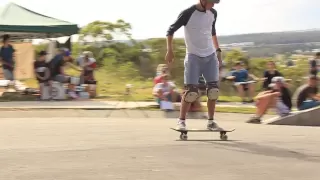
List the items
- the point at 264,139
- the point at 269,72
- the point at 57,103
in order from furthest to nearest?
1. the point at 269,72
2. the point at 57,103
3. the point at 264,139

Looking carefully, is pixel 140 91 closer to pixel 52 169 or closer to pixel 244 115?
pixel 244 115

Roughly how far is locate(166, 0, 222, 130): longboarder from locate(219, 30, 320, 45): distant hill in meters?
12.6

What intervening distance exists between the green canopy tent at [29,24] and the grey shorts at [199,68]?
10086 mm

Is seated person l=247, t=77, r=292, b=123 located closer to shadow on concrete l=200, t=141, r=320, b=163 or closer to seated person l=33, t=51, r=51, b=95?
shadow on concrete l=200, t=141, r=320, b=163

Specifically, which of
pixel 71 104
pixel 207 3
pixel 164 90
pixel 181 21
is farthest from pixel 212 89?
pixel 71 104

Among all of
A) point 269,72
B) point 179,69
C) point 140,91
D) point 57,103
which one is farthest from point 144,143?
point 179,69

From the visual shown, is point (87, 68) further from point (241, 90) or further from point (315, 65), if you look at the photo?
point (315, 65)

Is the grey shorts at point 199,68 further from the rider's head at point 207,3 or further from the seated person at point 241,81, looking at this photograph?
the seated person at point 241,81

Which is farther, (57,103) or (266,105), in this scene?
(57,103)

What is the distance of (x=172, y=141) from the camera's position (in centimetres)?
757

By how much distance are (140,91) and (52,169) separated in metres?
12.2

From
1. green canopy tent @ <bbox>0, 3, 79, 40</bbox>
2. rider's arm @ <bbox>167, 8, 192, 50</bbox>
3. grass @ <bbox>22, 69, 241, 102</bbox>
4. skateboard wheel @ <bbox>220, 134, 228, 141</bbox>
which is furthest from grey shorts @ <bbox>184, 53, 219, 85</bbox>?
green canopy tent @ <bbox>0, 3, 79, 40</bbox>

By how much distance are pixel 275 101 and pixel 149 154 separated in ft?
18.7

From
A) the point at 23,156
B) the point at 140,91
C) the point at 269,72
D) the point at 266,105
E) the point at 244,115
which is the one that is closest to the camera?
the point at 23,156
